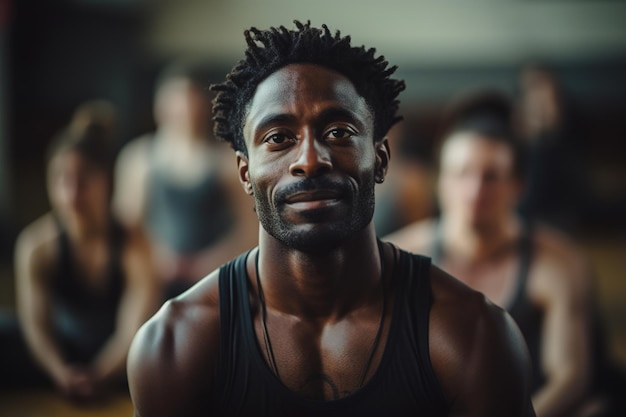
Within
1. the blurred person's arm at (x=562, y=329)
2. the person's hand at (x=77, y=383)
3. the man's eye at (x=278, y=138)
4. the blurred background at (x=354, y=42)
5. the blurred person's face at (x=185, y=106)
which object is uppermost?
the blurred background at (x=354, y=42)

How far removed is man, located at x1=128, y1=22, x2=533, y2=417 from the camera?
139 centimetres

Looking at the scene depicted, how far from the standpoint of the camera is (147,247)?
321 centimetres

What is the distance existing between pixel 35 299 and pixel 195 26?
4691 millimetres

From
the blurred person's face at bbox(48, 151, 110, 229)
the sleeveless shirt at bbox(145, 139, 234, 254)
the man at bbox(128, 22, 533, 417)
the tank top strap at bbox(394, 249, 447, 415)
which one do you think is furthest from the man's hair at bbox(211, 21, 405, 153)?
the sleeveless shirt at bbox(145, 139, 234, 254)

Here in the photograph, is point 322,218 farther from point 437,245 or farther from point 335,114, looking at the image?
point 437,245

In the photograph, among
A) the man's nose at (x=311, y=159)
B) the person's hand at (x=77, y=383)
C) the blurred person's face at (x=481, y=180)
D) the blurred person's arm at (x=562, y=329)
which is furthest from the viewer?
the person's hand at (x=77, y=383)

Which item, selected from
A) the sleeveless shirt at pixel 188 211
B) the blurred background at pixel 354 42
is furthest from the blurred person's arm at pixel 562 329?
the blurred background at pixel 354 42

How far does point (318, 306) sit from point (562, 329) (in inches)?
44.2

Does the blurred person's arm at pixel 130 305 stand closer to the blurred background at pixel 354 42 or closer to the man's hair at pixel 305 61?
the man's hair at pixel 305 61

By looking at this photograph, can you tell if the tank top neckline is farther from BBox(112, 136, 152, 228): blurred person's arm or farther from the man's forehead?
BBox(112, 136, 152, 228): blurred person's arm

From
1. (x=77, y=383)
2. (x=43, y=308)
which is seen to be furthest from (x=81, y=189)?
(x=77, y=383)

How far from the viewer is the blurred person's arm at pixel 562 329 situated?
230cm

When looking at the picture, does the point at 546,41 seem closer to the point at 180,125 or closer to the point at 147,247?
the point at 180,125

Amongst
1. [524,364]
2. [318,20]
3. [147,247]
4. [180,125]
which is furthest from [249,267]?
[318,20]
